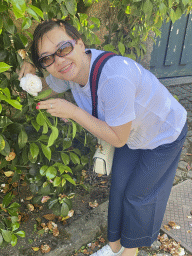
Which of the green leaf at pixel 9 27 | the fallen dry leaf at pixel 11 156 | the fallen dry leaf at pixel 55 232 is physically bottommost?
the fallen dry leaf at pixel 55 232

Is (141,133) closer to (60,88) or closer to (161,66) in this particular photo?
(60,88)

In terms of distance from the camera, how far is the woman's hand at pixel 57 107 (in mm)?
1339

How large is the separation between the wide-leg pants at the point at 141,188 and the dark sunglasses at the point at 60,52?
760 mm

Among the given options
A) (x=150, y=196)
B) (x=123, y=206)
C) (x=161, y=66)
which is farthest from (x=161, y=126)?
(x=161, y=66)

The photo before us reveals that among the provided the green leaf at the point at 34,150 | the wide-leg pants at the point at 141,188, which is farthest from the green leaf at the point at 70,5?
the wide-leg pants at the point at 141,188

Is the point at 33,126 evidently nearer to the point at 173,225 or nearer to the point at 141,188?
the point at 141,188

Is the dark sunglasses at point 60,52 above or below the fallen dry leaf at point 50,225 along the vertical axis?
above

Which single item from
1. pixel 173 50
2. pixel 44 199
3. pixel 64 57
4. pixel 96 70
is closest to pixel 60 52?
pixel 64 57

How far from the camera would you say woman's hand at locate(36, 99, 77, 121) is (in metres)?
1.34

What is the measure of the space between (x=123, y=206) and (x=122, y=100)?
0.90 meters

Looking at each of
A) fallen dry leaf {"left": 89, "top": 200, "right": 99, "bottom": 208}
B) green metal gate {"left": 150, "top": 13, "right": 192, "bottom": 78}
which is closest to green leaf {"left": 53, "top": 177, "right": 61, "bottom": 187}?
fallen dry leaf {"left": 89, "top": 200, "right": 99, "bottom": 208}

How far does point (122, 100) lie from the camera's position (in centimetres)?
131

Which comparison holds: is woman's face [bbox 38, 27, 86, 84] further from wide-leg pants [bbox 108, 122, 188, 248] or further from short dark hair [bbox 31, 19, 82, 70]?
wide-leg pants [bbox 108, 122, 188, 248]

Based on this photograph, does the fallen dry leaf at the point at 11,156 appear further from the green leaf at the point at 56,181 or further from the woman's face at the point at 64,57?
the woman's face at the point at 64,57
